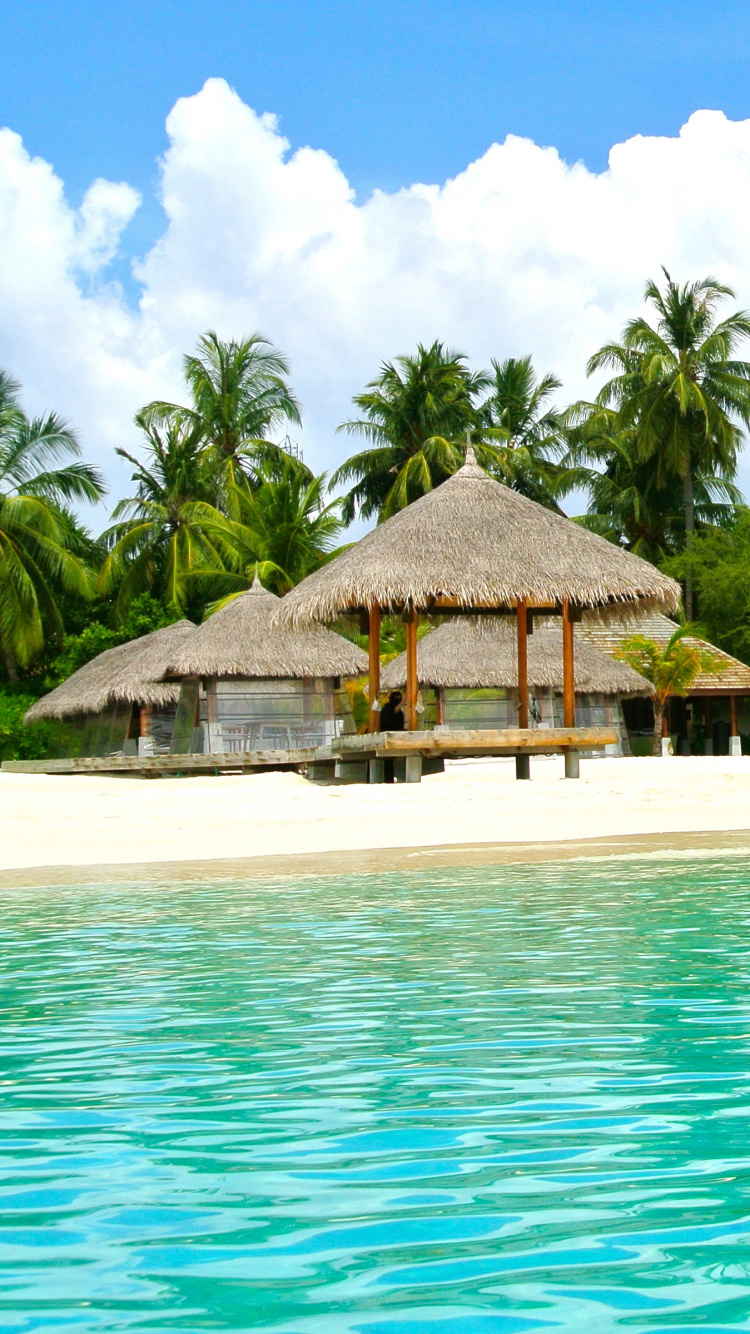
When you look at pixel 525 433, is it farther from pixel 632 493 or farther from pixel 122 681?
pixel 122 681

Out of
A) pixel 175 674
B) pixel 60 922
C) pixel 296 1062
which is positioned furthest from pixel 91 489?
pixel 296 1062

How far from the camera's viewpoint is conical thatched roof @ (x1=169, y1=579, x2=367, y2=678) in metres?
22.5

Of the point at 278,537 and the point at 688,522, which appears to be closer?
the point at 278,537

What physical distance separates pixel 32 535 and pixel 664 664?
1290cm

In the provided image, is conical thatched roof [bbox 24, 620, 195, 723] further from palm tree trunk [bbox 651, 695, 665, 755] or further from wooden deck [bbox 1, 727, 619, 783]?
palm tree trunk [bbox 651, 695, 665, 755]

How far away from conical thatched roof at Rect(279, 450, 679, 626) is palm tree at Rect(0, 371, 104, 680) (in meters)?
10.5

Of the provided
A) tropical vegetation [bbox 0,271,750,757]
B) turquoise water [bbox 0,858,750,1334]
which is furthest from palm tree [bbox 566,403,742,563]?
turquoise water [bbox 0,858,750,1334]

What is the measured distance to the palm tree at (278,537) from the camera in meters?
28.4

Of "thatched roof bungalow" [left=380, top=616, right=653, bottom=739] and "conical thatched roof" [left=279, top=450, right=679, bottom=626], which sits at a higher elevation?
A: "conical thatched roof" [left=279, top=450, right=679, bottom=626]

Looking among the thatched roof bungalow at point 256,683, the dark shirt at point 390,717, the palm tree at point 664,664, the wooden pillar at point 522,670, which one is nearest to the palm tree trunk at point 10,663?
the thatched roof bungalow at point 256,683

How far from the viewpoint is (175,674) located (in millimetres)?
23734

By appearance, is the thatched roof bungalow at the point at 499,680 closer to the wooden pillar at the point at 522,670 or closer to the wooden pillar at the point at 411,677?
the wooden pillar at the point at 522,670

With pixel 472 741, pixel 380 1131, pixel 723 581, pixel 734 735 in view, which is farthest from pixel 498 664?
pixel 380 1131

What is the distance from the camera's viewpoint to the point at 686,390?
3353 centimetres
